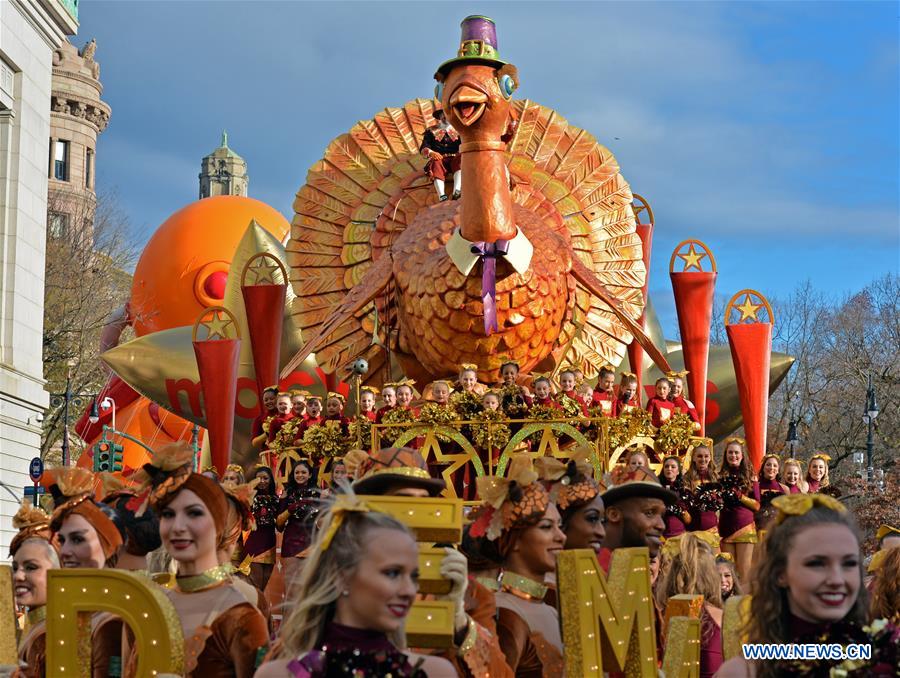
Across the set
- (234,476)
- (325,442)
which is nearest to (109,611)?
(234,476)

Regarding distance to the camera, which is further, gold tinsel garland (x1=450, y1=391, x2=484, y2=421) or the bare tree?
the bare tree

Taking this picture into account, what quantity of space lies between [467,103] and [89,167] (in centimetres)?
6127

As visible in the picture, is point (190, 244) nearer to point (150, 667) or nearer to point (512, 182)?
point (512, 182)

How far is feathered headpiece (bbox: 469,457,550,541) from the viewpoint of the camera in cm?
658

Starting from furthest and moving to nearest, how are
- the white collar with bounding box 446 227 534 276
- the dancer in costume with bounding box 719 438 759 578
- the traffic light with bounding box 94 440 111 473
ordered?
the traffic light with bounding box 94 440 111 473 → the white collar with bounding box 446 227 534 276 → the dancer in costume with bounding box 719 438 759 578

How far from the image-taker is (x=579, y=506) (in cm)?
718

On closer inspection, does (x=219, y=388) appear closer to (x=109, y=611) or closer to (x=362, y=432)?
(x=362, y=432)

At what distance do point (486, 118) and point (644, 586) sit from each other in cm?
858

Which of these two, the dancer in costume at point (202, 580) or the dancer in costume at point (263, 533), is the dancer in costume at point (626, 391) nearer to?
the dancer in costume at point (263, 533)

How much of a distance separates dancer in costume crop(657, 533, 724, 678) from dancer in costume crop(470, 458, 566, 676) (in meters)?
1.66

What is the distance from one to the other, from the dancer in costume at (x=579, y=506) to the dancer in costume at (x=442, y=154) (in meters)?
9.56

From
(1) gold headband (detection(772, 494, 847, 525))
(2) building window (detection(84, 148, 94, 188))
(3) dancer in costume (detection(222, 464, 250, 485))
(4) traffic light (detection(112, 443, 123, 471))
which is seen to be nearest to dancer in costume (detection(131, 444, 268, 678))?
(1) gold headband (detection(772, 494, 847, 525))

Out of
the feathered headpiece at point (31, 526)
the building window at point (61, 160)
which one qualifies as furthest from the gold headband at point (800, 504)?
the building window at point (61, 160)

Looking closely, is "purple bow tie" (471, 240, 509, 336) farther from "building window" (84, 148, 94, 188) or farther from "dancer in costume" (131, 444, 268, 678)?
"building window" (84, 148, 94, 188)
